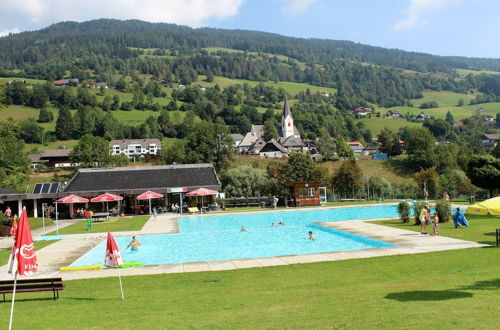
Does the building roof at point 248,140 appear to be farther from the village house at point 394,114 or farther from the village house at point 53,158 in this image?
the village house at point 394,114

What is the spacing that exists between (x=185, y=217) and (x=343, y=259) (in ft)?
70.1

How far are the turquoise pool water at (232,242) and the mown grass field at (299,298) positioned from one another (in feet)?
16.6

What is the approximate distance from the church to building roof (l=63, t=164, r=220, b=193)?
63521 millimetres

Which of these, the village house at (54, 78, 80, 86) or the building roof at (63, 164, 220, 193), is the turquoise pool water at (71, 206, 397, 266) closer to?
the building roof at (63, 164, 220, 193)

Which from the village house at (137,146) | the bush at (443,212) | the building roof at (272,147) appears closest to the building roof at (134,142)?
the village house at (137,146)

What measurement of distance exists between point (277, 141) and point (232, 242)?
332ft

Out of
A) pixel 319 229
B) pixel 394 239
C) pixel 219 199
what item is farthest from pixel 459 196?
pixel 394 239

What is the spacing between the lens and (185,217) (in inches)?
1388

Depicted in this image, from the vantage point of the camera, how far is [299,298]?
995cm

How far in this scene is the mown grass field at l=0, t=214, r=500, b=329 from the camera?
768 centimetres

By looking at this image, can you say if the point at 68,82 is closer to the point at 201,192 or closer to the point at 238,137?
the point at 238,137

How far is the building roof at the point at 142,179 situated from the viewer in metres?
40.5

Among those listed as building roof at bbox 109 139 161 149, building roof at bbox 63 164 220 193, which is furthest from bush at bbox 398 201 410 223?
building roof at bbox 109 139 161 149

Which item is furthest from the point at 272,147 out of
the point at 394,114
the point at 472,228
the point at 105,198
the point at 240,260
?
the point at 240,260
